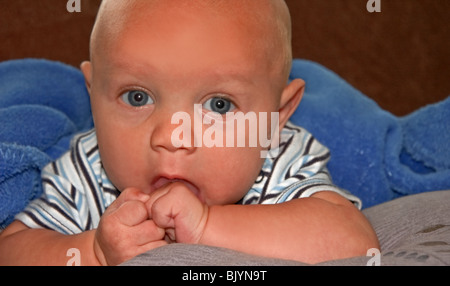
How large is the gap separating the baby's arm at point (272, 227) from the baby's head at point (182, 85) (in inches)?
2.4

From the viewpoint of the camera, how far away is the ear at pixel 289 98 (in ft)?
3.71

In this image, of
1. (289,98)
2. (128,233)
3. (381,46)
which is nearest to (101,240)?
(128,233)

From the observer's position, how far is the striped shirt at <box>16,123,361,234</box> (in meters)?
1.08

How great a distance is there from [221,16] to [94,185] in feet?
1.30

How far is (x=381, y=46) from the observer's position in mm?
1656

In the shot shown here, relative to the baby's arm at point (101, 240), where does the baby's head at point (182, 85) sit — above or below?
above

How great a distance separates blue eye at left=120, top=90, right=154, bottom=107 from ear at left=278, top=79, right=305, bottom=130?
0.26 metres

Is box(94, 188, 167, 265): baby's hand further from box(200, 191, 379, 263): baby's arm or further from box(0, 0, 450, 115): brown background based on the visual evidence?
box(0, 0, 450, 115): brown background

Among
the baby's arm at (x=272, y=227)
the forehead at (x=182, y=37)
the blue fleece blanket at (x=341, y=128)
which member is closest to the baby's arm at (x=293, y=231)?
the baby's arm at (x=272, y=227)

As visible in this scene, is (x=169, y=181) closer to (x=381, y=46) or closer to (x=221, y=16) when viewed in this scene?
(x=221, y=16)

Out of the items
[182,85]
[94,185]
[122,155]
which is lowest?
[94,185]

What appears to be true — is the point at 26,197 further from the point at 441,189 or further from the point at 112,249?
the point at 441,189

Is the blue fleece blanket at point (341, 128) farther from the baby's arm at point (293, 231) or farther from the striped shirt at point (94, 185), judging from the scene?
the baby's arm at point (293, 231)

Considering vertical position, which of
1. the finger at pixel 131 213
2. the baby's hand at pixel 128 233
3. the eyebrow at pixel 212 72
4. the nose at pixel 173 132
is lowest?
the baby's hand at pixel 128 233
